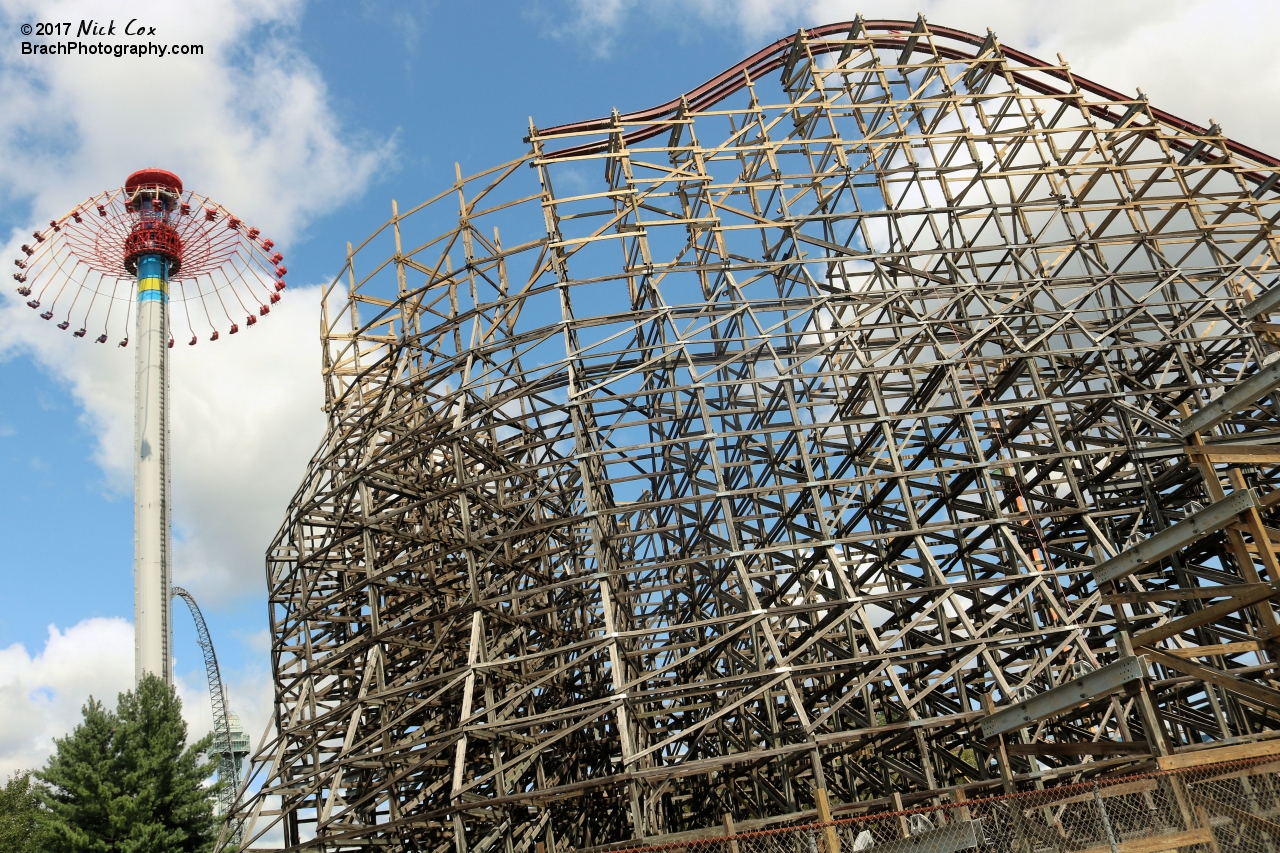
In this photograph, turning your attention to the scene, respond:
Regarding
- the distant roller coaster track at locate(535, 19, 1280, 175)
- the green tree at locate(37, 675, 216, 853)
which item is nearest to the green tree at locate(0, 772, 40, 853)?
the green tree at locate(37, 675, 216, 853)

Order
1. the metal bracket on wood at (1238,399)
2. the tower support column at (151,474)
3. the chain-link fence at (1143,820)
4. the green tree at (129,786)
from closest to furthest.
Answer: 1. the chain-link fence at (1143,820)
2. the metal bracket on wood at (1238,399)
3. the green tree at (129,786)
4. the tower support column at (151,474)

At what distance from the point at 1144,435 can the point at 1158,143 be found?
7355mm

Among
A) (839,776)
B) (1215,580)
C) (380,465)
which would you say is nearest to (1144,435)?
(1215,580)

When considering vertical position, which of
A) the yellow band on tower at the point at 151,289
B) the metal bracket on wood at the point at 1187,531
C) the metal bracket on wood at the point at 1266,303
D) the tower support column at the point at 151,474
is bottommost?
the metal bracket on wood at the point at 1187,531

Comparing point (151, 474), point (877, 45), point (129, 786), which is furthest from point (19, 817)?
point (877, 45)

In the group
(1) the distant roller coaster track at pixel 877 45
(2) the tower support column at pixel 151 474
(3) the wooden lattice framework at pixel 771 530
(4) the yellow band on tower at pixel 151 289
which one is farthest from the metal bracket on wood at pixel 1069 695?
(4) the yellow band on tower at pixel 151 289

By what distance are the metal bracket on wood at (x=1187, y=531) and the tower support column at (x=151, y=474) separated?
33.1m

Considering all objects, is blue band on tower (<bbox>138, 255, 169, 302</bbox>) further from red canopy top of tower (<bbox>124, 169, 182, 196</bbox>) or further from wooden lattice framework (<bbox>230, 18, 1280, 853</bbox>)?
wooden lattice framework (<bbox>230, 18, 1280, 853</bbox>)

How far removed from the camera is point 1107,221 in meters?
24.1

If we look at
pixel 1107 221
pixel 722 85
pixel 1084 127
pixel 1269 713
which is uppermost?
pixel 722 85

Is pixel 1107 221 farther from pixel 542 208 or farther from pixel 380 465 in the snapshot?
pixel 380 465

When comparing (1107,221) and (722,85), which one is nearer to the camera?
(1107,221)

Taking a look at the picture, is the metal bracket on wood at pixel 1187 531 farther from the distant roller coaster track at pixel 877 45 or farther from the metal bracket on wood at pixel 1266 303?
the distant roller coaster track at pixel 877 45

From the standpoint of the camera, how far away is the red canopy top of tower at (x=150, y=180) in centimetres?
4659
